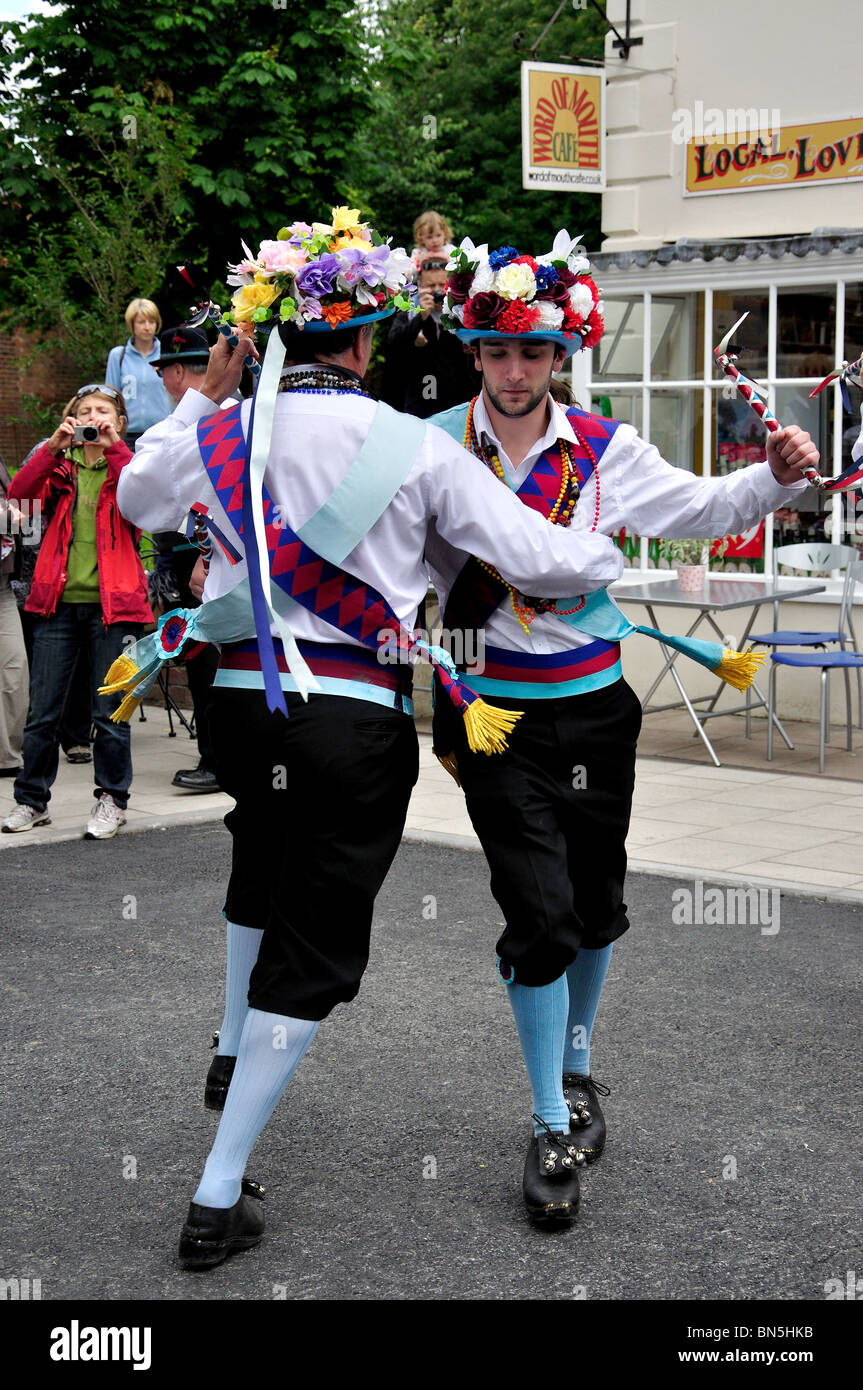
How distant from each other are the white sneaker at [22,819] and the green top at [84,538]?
99 cm

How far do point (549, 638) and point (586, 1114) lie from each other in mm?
1166

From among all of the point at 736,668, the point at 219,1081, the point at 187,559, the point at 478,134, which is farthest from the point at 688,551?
the point at 478,134

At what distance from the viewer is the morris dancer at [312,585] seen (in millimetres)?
3123

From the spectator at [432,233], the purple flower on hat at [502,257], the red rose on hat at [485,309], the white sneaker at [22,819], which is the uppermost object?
the spectator at [432,233]

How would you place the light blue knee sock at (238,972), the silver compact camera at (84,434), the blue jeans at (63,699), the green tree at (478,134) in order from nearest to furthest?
the light blue knee sock at (238,972) < the silver compact camera at (84,434) < the blue jeans at (63,699) < the green tree at (478,134)

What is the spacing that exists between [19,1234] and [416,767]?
4.20 feet

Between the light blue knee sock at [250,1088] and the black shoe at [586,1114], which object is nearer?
the light blue knee sock at [250,1088]

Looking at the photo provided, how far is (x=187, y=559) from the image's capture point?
7332mm

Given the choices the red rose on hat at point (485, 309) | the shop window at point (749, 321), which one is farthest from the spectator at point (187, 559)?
the shop window at point (749, 321)

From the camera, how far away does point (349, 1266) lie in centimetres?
315

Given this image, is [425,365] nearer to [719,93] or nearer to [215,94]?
[719,93]

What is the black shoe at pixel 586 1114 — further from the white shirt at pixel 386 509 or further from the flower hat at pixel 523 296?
the flower hat at pixel 523 296

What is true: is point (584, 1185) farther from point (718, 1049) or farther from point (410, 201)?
point (410, 201)
